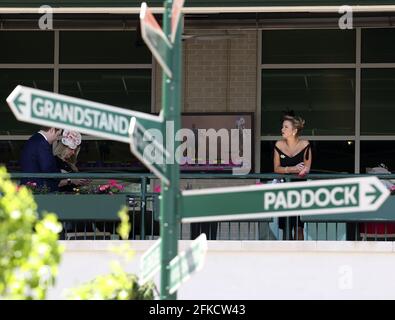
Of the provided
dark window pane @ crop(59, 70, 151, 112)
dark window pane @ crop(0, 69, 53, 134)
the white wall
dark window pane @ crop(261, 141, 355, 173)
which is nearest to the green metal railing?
the white wall

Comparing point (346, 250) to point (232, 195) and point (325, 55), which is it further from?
point (232, 195)

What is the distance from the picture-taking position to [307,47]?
1330 cm

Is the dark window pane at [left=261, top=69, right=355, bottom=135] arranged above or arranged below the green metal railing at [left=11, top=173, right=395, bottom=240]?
above

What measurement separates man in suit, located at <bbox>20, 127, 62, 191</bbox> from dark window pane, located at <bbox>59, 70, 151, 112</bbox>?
9.09 feet

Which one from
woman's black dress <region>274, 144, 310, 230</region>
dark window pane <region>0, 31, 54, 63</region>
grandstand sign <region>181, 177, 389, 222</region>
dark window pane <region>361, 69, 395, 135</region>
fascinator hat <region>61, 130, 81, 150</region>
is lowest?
grandstand sign <region>181, 177, 389, 222</region>

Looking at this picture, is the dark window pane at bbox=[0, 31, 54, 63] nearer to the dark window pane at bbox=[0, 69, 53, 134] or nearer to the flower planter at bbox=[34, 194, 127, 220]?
the dark window pane at bbox=[0, 69, 53, 134]

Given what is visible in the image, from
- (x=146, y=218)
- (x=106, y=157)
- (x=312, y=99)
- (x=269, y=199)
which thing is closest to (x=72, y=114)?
(x=269, y=199)

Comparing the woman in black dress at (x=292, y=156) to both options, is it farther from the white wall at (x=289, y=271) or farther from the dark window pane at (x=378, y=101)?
the dark window pane at (x=378, y=101)

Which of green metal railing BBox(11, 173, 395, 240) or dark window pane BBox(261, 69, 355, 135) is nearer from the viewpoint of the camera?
green metal railing BBox(11, 173, 395, 240)

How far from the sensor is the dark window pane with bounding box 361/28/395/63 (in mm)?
13250

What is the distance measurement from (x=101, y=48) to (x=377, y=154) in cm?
373

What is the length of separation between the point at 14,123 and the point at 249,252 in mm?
4652

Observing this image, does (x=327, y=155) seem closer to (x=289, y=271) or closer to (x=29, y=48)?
(x=289, y=271)

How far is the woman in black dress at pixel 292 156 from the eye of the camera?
1047 cm
